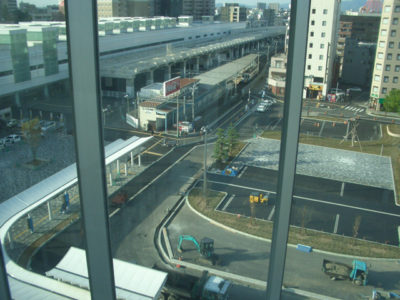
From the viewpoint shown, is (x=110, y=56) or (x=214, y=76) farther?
(x=214, y=76)

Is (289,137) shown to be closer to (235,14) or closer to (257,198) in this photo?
(257,198)

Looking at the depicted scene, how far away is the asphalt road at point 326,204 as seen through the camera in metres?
3.09

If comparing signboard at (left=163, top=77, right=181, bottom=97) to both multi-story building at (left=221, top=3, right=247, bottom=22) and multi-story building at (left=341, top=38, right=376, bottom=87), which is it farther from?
multi-story building at (left=341, top=38, right=376, bottom=87)

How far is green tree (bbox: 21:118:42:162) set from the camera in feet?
4.57

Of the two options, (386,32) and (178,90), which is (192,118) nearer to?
(178,90)

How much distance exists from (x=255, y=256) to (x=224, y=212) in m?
0.56

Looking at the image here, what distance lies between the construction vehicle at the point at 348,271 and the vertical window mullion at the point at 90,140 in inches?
81.9

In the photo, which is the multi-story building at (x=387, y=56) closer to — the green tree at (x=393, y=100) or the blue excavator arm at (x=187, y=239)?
the green tree at (x=393, y=100)

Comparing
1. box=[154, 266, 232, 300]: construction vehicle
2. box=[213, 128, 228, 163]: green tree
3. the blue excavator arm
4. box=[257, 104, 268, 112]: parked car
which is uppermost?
box=[257, 104, 268, 112]: parked car

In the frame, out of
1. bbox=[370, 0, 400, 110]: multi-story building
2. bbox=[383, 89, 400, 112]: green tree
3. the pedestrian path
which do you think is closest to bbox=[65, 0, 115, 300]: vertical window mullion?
the pedestrian path

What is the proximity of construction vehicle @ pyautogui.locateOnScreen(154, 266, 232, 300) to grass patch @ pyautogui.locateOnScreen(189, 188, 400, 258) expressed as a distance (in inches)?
21.6

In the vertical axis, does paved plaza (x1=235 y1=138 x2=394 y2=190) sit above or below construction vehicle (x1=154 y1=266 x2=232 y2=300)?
above

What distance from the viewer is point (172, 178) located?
3.24 m

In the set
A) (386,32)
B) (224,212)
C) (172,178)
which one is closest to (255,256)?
(224,212)
